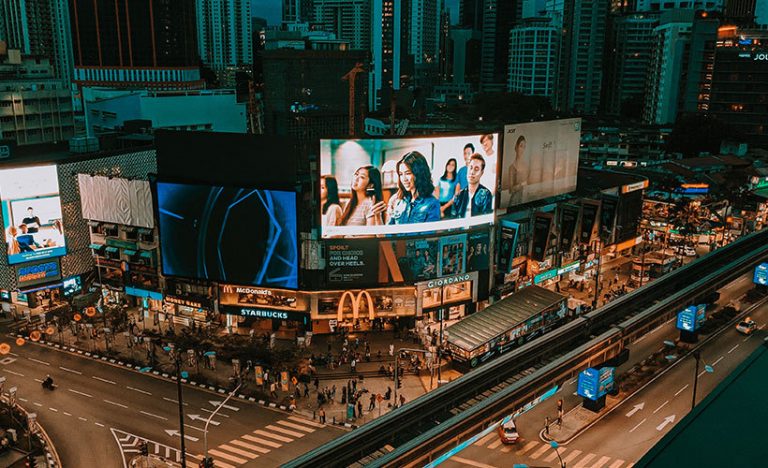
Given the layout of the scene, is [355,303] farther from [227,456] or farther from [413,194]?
[227,456]

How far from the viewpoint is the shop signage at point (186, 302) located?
5997 centimetres

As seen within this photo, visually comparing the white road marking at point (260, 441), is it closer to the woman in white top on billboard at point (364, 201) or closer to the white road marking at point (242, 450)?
the white road marking at point (242, 450)

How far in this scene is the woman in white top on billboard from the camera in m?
57.3

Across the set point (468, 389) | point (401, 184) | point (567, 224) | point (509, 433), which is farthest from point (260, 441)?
point (567, 224)

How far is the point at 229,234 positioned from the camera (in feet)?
A: 192

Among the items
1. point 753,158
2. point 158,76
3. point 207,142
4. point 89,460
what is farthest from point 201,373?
point 158,76

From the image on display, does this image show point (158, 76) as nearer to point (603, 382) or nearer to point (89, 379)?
point (89, 379)

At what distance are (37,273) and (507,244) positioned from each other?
151 feet

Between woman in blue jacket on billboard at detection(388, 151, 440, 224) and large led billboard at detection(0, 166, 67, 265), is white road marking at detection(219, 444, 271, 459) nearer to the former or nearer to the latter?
woman in blue jacket on billboard at detection(388, 151, 440, 224)

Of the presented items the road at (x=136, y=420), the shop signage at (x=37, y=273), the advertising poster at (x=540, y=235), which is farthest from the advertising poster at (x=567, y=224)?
the shop signage at (x=37, y=273)

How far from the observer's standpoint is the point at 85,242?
67.1 m

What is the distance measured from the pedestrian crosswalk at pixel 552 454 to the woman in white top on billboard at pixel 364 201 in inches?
882

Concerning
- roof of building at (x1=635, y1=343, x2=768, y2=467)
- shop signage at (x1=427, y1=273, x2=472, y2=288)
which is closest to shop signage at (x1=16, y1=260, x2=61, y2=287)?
shop signage at (x1=427, y1=273, x2=472, y2=288)

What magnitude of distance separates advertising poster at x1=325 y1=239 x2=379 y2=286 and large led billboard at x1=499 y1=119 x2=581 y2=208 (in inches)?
625
